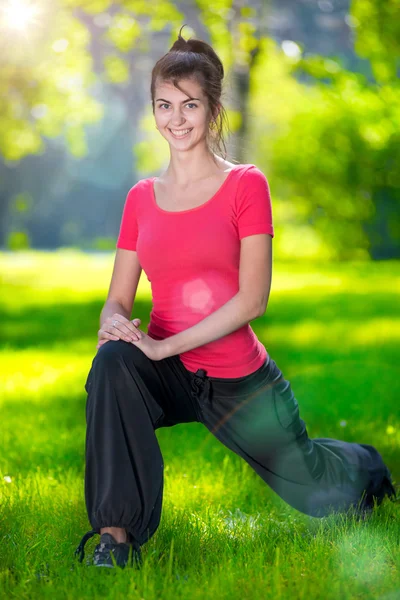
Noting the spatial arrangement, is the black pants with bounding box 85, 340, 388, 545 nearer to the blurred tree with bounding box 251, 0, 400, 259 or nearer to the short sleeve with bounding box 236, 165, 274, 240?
the short sleeve with bounding box 236, 165, 274, 240

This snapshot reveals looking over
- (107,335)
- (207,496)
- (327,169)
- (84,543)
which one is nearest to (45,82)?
(327,169)

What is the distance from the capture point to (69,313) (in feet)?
37.8

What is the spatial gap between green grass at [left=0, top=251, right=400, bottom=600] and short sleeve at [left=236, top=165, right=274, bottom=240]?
1126 mm

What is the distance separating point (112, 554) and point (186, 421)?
71cm

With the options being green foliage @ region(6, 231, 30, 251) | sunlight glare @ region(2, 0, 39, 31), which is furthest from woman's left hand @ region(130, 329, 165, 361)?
green foliage @ region(6, 231, 30, 251)

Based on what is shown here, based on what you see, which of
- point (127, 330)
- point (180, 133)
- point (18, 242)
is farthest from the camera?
point (18, 242)

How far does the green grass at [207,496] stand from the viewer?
8.91ft

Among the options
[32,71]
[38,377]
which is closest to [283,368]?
[38,377]

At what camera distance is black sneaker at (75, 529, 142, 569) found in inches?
110

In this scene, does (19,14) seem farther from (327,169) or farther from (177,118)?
(177,118)

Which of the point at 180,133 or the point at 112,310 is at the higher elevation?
the point at 180,133

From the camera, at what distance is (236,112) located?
12523 millimetres

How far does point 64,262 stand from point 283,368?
513 inches

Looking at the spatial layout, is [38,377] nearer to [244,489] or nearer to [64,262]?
[244,489]
